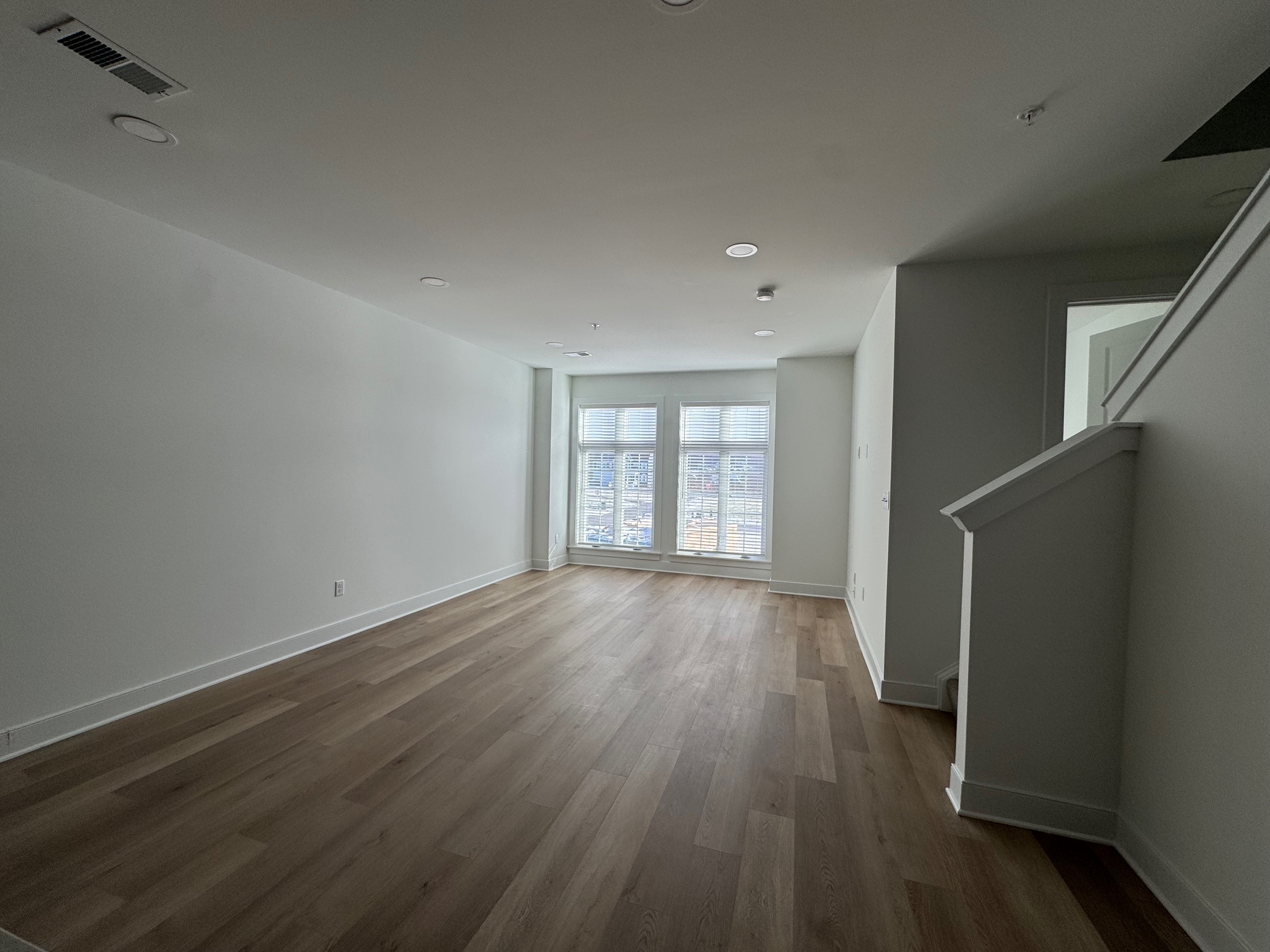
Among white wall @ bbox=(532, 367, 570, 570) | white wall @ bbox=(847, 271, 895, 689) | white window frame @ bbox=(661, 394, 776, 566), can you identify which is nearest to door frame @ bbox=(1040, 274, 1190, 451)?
white wall @ bbox=(847, 271, 895, 689)

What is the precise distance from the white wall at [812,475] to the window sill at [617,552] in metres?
1.72

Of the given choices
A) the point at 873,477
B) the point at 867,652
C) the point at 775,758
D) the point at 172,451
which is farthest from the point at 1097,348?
the point at 172,451

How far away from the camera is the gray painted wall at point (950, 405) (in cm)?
283

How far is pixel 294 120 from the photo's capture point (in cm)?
181

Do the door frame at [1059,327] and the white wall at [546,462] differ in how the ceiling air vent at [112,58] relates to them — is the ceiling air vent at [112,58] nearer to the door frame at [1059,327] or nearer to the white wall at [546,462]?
the door frame at [1059,327]

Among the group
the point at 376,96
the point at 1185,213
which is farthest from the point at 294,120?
the point at 1185,213

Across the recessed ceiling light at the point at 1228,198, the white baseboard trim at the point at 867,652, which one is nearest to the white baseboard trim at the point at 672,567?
the white baseboard trim at the point at 867,652

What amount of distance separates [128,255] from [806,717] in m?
4.30

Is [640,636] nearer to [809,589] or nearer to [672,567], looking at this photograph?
[809,589]

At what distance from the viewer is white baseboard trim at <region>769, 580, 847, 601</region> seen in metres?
5.57

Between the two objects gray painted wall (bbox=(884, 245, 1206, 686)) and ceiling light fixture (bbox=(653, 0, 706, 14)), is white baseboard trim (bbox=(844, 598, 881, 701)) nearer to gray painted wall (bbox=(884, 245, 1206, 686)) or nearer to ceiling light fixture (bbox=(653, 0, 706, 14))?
gray painted wall (bbox=(884, 245, 1206, 686))

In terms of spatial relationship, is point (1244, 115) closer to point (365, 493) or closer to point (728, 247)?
point (728, 247)

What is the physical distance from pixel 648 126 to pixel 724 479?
16.5 feet

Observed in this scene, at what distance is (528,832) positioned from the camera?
1873 mm
